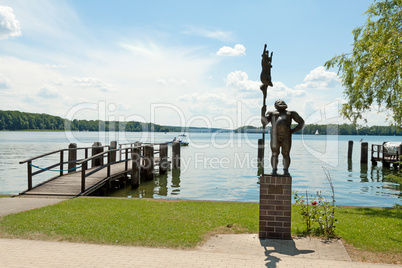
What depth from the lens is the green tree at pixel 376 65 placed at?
11469 mm

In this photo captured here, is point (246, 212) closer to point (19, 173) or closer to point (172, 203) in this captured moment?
point (172, 203)

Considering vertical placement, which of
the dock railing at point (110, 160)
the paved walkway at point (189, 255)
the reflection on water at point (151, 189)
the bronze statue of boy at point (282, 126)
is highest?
the bronze statue of boy at point (282, 126)

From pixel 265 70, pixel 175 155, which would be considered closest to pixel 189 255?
pixel 265 70

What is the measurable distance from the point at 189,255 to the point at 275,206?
223cm

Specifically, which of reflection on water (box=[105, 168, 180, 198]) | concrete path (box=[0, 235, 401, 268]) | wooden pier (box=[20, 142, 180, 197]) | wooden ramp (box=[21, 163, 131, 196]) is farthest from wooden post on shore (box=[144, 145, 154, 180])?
concrete path (box=[0, 235, 401, 268])

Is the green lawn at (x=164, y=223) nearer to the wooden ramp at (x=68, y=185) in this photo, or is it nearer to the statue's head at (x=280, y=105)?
the wooden ramp at (x=68, y=185)

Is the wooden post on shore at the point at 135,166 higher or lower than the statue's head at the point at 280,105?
lower

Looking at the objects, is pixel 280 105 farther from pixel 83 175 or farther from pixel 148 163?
pixel 148 163

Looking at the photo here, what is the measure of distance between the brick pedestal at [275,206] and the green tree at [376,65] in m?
6.22

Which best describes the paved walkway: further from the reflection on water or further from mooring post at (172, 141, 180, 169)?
mooring post at (172, 141, 180, 169)

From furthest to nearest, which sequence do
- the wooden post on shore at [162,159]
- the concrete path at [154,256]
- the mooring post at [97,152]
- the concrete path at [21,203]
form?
the wooden post on shore at [162,159], the mooring post at [97,152], the concrete path at [21,203], the concrete path at [154,256]

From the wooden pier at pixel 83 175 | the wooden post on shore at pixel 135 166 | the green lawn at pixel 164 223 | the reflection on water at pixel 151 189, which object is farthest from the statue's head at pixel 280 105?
the wooden post on shore at pixel 135 166

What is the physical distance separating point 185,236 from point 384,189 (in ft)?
59.7

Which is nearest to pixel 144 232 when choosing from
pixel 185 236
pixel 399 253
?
pixel 185 236
